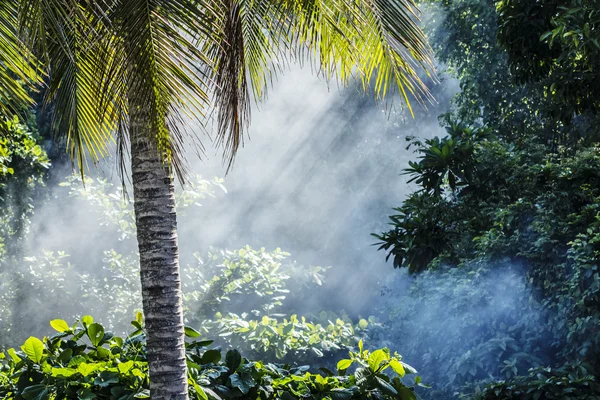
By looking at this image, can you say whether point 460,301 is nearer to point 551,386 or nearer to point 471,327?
point 471,327

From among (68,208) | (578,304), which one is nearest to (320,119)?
(68,208)

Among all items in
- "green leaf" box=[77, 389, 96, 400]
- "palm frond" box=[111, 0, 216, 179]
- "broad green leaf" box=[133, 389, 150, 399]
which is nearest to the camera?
"palm frond" box=[111, 0, 216, 179]

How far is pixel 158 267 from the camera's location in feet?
11.3

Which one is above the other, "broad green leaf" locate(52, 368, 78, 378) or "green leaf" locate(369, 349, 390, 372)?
"green leaf" locate(369, 349, 390, 372)

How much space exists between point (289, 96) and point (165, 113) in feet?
58.3

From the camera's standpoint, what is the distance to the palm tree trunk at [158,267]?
3359 millimetres

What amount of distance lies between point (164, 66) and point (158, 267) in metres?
1.01

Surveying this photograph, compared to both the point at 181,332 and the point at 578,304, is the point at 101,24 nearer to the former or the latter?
the point at 181,332

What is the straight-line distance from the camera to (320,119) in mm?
20828

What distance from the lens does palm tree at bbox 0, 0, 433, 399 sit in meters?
3.03

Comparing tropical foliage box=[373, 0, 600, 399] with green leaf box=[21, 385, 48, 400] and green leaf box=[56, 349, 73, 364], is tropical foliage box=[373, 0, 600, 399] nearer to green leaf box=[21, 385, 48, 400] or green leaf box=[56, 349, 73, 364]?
green leaf box=[56, 349, 73, 364]

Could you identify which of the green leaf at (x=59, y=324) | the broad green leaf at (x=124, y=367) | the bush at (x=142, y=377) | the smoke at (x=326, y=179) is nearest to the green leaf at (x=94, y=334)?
the bush at (x=142, y=377)

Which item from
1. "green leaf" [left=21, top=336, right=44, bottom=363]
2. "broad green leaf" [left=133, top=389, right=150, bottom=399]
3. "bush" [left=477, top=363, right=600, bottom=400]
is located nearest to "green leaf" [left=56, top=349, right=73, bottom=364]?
"green leaf" [left=21, top=336, right=44, bottom=363]

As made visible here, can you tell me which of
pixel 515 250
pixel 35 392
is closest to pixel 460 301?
pixel 515 250
